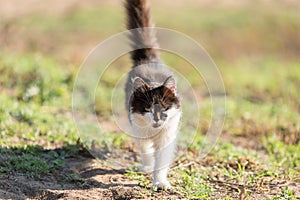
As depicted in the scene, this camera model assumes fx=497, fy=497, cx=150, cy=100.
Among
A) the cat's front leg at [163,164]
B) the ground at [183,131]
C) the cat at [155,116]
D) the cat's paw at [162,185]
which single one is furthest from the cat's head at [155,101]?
the ground at [183,131]

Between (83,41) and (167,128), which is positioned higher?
(83,41)

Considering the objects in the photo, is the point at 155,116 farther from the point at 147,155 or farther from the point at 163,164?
the point at 147,155

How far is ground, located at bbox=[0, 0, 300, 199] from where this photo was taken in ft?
15.8

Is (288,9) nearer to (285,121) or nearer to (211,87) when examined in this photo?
(211,87)

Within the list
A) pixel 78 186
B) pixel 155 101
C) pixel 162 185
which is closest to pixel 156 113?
pixel 155 101

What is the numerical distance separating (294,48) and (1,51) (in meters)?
8.28

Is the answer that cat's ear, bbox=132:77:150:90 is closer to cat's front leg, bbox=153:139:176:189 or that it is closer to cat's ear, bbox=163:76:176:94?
cat's ear, bbox=163:76:176:94

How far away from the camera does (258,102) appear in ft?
29.3

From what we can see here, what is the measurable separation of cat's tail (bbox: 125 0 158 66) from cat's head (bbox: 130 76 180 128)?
1032 millimetres

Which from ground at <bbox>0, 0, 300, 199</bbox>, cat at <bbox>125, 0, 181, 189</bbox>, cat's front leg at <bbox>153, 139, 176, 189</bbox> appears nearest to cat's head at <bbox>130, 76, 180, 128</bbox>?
cat at <bbox>125, 0, 181, 189</bbox>

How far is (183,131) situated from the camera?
22.5 feet

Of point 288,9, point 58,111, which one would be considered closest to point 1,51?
point 58,111

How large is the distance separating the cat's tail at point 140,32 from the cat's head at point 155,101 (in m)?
1.03

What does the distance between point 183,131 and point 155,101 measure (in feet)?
6.99
